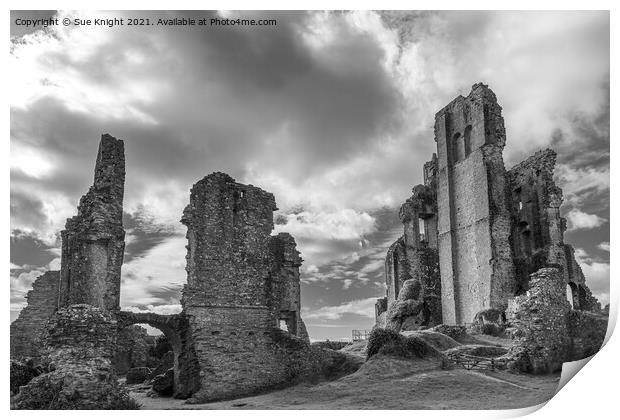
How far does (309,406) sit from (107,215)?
303 inches

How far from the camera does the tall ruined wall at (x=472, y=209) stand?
29.2 meters

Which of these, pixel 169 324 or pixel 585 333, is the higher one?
pixel 169 324

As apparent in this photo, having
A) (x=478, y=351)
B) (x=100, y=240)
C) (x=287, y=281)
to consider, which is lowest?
(x=478, y=351)

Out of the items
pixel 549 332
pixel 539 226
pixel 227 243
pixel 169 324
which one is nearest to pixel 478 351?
pixel 549 332

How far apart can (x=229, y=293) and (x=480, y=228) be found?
1762 cm

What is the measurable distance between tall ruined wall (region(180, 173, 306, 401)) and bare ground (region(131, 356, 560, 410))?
98 cm

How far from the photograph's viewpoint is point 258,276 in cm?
1719

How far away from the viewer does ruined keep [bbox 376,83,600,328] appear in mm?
29391

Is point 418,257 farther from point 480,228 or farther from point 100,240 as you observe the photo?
point 100,240

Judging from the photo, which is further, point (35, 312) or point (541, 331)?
point (35, 312)

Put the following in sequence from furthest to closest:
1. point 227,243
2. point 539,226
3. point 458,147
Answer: point 458,147 < point 539,226 < point 227,243

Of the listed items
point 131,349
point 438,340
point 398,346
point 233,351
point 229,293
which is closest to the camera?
point 398,346

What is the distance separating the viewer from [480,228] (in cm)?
3034

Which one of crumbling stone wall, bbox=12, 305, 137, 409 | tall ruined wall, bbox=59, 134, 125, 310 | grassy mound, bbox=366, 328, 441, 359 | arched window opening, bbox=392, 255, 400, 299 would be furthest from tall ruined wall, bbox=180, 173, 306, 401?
arched window opening, bbox=392, 255, 400, 299
